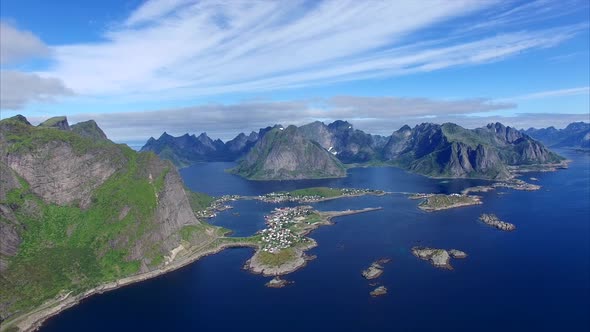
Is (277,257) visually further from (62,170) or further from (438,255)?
(62,170)

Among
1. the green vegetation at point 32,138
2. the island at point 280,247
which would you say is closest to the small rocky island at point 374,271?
the island at point 280,247

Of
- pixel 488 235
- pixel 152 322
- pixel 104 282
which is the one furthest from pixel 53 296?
pixel 488 235

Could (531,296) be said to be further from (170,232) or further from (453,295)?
(170,232)


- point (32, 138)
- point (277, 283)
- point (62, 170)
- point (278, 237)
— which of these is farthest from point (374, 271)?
point (32, 138)

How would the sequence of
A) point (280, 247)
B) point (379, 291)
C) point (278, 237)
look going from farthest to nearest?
point (278, 237), point (280, 247), point (379, 291)

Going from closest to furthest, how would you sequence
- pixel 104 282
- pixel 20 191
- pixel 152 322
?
pixel 152 322 < pixel 104 282 < pixel 20 191

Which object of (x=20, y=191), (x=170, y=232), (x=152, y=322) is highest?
(x=20, y=191)

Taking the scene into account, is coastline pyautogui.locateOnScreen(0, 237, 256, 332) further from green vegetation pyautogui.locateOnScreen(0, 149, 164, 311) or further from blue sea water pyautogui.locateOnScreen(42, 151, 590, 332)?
blue sea water pyautogui.locateOnScreen(42, 151, 590, 332)
